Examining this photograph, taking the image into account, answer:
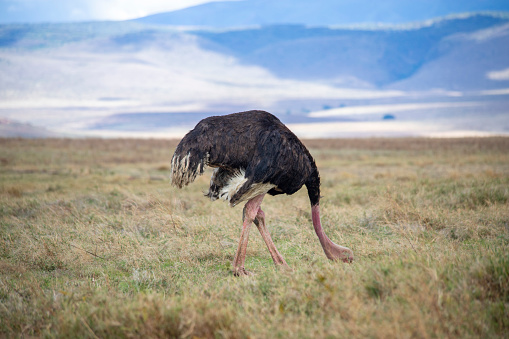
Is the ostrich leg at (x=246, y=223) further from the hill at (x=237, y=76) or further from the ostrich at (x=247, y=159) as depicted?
the hill at (x=237, y=76)

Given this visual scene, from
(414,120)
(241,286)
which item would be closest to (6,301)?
(241,286)

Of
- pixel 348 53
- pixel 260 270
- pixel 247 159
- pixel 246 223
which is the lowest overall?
pixel 260 270

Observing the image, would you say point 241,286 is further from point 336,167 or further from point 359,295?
point 336,167

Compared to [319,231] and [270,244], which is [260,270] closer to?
[270,244]

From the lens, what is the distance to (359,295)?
15.7 ft

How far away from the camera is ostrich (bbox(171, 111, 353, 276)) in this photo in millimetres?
6094

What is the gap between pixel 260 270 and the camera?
268 inches

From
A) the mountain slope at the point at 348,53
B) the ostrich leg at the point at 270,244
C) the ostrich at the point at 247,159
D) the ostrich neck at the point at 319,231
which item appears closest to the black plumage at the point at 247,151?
the ostrich at the point at 247,159

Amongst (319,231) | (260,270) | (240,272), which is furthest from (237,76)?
(240,272)

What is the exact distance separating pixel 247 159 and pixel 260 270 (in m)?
1.51

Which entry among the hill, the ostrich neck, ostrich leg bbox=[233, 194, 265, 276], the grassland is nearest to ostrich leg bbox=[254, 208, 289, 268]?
the grassland

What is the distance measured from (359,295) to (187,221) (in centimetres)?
479

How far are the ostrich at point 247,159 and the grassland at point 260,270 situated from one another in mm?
901

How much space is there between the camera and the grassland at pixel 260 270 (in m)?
4.33
